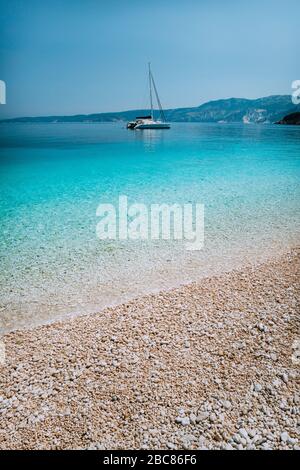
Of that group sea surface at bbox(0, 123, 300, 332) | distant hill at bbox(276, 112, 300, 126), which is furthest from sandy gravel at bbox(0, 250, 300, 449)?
distant hill at bbox(276, 112, 300, 126)

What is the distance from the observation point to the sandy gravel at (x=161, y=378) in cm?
338

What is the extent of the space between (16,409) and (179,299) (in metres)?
3.24

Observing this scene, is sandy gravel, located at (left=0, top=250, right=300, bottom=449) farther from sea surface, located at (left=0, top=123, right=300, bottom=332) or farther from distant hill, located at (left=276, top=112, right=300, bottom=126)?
distant hill, located at (left=276, top=112, right=300, bottom=126)

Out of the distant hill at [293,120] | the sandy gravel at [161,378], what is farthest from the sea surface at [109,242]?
the distant hill at [293,120]

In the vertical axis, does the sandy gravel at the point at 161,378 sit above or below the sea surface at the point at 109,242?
below

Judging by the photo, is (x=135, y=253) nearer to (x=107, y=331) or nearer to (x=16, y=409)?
(x=107, y=331)

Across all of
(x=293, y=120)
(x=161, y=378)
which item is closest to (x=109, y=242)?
(x=161, y=378)

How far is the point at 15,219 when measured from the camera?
1204 centimetres

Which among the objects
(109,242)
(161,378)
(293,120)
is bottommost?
(161,378)

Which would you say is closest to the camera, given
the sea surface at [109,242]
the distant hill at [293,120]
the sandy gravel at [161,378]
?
the sandy gravel at [161,378]

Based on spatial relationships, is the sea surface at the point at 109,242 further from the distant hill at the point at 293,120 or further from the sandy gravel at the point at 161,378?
the distant hill at the point at 293,120

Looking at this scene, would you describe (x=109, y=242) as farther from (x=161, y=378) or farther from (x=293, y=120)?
(x=293, y=120)

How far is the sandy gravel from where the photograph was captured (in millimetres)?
3381

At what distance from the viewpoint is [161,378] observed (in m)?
3.99
